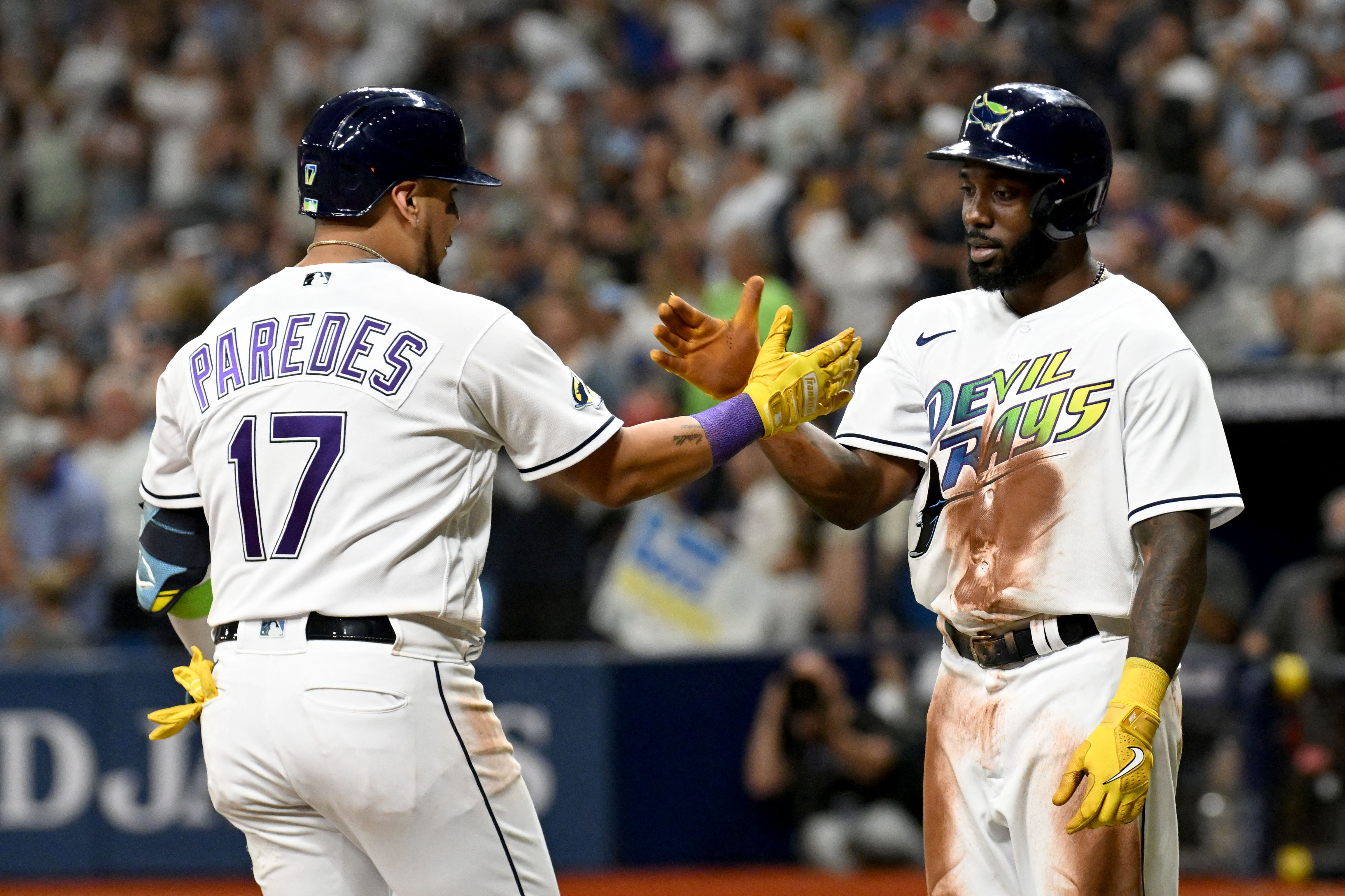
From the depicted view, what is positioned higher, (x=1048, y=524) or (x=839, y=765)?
(x=1048, y=524)

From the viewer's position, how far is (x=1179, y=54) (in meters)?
11.2

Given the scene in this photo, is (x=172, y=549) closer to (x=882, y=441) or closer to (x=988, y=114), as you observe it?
(x=882, y=441)

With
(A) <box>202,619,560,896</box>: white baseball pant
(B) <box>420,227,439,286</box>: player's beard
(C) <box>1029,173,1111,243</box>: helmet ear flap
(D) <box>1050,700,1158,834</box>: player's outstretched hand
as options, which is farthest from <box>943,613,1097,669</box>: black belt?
(B) <box>420,227,439,286</box>: player's beard

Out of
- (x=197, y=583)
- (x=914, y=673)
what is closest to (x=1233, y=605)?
(x=914, y=673)

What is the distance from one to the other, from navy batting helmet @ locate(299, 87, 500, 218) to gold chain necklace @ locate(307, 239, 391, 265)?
0.05m

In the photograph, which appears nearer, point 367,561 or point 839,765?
point 367,561

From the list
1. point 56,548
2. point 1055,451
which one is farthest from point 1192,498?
point 56,548

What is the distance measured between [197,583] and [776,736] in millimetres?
5307

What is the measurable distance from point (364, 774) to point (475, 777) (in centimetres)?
23

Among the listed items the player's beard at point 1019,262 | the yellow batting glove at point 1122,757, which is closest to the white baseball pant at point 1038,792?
the yellow batting glove at point 1122,757

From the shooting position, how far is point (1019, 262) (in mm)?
3975

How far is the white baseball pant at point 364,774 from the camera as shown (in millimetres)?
3477

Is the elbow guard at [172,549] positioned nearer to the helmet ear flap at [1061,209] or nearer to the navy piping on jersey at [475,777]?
the navy piping on jersey at [475,777]

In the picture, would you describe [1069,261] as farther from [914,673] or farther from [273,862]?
[914,673]
